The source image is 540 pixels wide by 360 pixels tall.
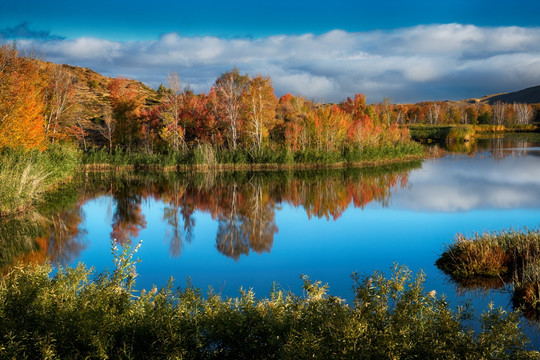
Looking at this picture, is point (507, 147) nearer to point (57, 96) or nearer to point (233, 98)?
point (233, 98)

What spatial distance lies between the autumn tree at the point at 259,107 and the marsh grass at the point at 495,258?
2488 cm

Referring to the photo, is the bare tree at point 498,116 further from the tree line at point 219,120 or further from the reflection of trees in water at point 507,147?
the tree line at point 219,120

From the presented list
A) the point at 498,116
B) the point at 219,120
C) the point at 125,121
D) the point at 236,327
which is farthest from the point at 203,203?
the point at 498,116

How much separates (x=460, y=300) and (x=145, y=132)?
35.9 m

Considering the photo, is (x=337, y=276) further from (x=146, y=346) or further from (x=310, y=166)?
(x=310, y=166)

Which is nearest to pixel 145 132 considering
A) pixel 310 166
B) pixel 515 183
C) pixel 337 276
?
pixel 310 166

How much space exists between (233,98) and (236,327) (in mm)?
32394

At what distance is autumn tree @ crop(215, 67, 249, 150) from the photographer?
35.3m

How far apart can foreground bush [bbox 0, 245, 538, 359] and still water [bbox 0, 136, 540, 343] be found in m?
3.47

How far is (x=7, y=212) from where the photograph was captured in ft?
51.0

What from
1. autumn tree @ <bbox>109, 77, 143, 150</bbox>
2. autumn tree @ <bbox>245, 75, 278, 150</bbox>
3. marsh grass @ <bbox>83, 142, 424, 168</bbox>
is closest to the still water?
marsh grass @ <bbox>83, 142, 424, 168</bbox>

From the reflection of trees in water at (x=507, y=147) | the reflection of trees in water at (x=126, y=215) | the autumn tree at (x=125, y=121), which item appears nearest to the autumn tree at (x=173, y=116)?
the autumn tree at (x=125, y=121)

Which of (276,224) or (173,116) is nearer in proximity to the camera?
(276,224)

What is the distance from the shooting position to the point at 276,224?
1594 centimetres
